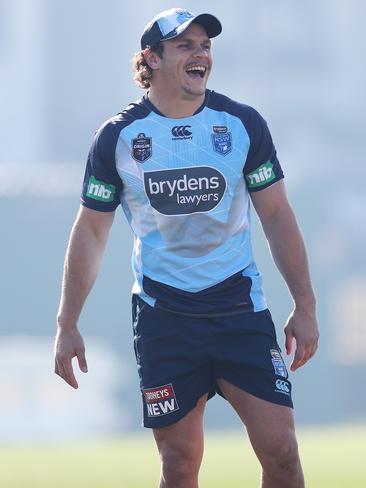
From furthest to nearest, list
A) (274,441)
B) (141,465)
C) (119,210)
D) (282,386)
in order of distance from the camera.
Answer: (119,210)
(141,465)
(282,386)
(274,441)

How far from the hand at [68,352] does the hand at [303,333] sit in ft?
3.07

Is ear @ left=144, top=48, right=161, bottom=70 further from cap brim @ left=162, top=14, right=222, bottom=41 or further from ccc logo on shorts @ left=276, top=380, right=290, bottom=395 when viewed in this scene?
ccc logo on shorts @ left=276, top=380, right=290, bottom=395

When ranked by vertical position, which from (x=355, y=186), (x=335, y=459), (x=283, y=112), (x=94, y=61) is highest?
(x=94, y=61)

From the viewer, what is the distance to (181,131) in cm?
659

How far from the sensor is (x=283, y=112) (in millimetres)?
67562

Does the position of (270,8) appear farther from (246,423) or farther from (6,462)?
(246,423)

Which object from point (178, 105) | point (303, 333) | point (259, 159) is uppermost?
point (178, 105)

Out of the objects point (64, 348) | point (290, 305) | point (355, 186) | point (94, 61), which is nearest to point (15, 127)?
point (94, 61)

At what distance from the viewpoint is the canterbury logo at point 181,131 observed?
6.57m

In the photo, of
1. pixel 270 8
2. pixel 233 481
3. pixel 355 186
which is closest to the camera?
pixel 233 481

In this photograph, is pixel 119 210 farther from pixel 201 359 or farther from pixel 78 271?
pixel 201 359

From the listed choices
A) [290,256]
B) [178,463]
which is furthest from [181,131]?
[178,463]

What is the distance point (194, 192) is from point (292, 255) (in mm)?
530

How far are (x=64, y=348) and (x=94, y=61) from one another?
69.5 metres
